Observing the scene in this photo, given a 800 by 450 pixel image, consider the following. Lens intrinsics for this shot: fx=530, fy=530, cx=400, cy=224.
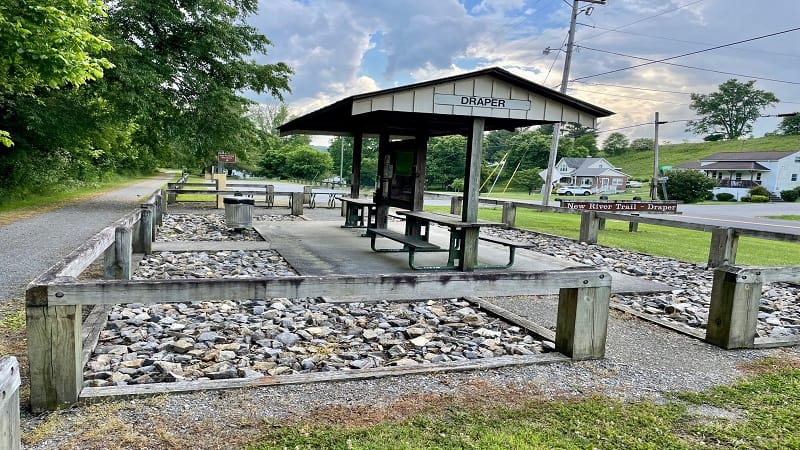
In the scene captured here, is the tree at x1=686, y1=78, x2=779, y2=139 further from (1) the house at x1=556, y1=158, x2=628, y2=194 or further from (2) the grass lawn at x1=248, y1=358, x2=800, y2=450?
(2) the grass lawn at x1=248, y1=358, x2=800, y2=450

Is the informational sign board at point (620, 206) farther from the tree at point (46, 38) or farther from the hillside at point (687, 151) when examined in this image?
the hillside at point (687, 151)

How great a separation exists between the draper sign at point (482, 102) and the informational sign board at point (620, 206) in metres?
5.86

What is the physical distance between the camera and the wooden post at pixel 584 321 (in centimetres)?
387

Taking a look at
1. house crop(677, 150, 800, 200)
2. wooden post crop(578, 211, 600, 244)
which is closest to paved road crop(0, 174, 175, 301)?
wooden post crop(578, 211, 600, 244)

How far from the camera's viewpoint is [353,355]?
415 centimetres

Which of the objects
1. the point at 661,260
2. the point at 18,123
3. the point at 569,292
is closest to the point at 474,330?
the point at 569,292

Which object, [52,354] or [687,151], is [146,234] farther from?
[687,151]

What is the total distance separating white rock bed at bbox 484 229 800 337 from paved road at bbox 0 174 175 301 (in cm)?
663

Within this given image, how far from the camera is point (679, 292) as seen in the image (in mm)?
6977

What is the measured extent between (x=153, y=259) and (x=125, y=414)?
5.59 metres

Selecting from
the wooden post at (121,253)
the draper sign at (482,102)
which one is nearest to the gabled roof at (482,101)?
the draper sign at (482,102)

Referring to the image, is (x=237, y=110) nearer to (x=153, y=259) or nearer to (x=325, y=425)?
(x=153, y=259)

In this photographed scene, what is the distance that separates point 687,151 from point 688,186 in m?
54.2

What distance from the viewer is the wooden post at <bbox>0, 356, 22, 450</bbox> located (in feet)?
5.80
